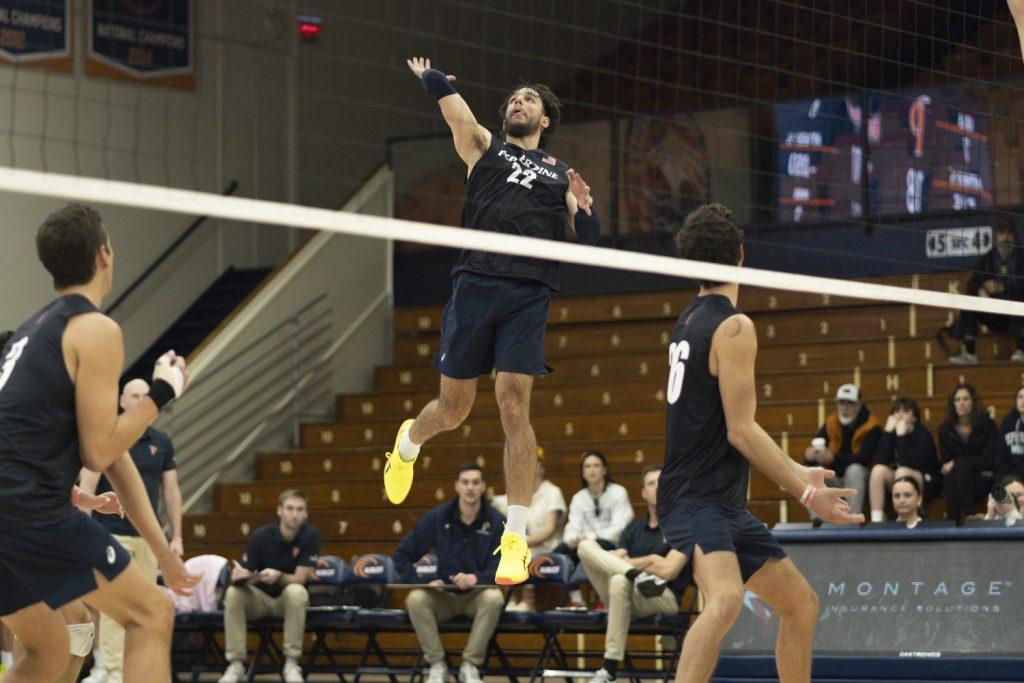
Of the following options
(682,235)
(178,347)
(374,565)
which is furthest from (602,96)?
(682,235)

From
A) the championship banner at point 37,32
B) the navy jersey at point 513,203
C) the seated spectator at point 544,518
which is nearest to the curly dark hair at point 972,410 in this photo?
the seated spectator at point 544,518

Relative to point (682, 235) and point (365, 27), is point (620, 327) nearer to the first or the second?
point (365, 27)

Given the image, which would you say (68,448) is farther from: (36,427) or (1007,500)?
(1007,500)

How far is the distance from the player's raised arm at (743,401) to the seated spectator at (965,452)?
5.68 meters

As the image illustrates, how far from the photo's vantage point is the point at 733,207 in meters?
16.1

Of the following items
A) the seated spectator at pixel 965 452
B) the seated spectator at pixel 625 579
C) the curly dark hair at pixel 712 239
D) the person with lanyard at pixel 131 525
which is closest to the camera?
the curly dark hair at pixel 712 239

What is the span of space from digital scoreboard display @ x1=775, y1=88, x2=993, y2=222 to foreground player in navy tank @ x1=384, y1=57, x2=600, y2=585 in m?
7.95

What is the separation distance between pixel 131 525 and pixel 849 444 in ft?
18.6

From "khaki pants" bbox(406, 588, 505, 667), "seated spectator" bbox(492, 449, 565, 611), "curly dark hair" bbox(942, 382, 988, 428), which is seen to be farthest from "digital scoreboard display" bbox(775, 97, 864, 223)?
"khaki pants" bbox(406, 588, 505, 667)

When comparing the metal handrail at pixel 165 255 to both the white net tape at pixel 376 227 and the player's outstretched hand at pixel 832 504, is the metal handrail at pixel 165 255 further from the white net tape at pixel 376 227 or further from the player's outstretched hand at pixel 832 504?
A: the player's outstretched hand at pixel 832 504

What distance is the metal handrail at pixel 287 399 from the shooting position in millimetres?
16328

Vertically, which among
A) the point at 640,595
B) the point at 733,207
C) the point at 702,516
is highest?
the point at 733,207

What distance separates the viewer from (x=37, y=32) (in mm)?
15875

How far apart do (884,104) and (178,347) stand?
7868 millimetres
